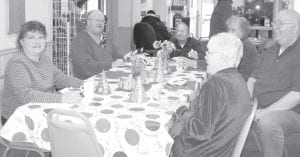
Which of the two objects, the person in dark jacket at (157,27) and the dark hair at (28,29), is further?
the person in dark jacket at (157,27)

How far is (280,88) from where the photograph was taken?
2.94 meters

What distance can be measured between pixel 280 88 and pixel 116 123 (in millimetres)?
1451

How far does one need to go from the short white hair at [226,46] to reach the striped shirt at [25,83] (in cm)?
86

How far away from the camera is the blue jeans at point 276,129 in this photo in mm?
2631

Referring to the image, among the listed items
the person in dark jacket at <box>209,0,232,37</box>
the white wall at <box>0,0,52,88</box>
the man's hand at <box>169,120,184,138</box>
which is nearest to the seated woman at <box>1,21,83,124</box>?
the man's hand at <box>169,120,184,138</box>

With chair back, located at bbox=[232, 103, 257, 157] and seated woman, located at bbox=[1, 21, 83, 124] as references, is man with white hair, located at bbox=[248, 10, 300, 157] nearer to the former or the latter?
chair back, located at bbox=[232, 103, 257, 157]

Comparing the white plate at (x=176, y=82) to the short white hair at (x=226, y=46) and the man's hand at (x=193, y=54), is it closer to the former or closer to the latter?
the short white hair at (x=226, y=46)

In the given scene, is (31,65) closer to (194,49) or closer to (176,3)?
(194,49)

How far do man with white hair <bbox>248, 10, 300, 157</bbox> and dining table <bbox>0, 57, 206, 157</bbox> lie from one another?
2.12 ft

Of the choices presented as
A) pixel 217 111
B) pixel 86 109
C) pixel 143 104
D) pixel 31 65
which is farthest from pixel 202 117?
pixel 31 65

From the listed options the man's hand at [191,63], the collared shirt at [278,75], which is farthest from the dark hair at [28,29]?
the collared shirt at [278,75]

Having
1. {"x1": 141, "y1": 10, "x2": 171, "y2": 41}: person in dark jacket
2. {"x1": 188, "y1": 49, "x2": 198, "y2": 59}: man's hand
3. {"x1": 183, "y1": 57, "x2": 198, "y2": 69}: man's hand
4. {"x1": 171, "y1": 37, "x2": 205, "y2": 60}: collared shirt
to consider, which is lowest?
{"x1": 183, "y1": 57, "x2": 198, "y2": 69}: man's hand

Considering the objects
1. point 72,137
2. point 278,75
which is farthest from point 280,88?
point 72,137

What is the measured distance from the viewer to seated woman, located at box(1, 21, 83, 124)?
2.31m
